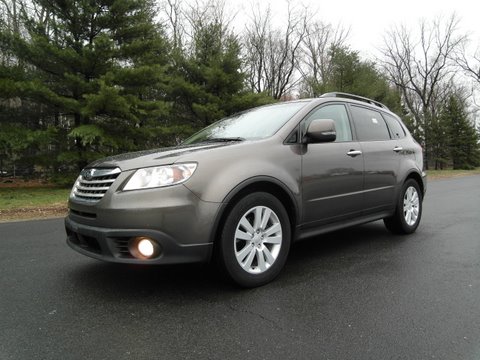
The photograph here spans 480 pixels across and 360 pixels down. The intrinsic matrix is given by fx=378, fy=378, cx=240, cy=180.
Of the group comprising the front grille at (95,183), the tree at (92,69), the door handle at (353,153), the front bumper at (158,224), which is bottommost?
the front bumper at (158,224)

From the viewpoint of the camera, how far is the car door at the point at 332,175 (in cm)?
362

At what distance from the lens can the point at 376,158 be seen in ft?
14.8

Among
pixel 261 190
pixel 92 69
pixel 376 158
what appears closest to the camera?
pixel 261 190

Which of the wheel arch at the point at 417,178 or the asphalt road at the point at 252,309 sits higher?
the wheel arch at the point at 417,178

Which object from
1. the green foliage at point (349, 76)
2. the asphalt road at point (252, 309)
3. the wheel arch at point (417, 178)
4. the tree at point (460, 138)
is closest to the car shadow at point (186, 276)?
the asphalt road at point (252, 309)

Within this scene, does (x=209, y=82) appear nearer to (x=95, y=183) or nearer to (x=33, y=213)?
(x=33, y=213)

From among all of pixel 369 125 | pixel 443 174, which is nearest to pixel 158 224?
pixel 369 125

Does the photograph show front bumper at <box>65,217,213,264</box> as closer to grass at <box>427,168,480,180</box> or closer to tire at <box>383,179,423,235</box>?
tire at <box>383,179,423,235</box>

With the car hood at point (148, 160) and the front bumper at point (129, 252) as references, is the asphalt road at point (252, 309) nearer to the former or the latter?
the front bumper at point (129, 252)

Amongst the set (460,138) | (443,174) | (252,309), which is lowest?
(443,174)

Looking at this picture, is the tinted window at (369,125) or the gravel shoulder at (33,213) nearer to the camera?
the tinted window at (369,125)

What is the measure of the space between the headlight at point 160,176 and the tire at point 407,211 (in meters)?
3.20

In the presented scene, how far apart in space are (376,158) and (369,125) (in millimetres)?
458

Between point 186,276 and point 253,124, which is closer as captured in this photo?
point 186,276
